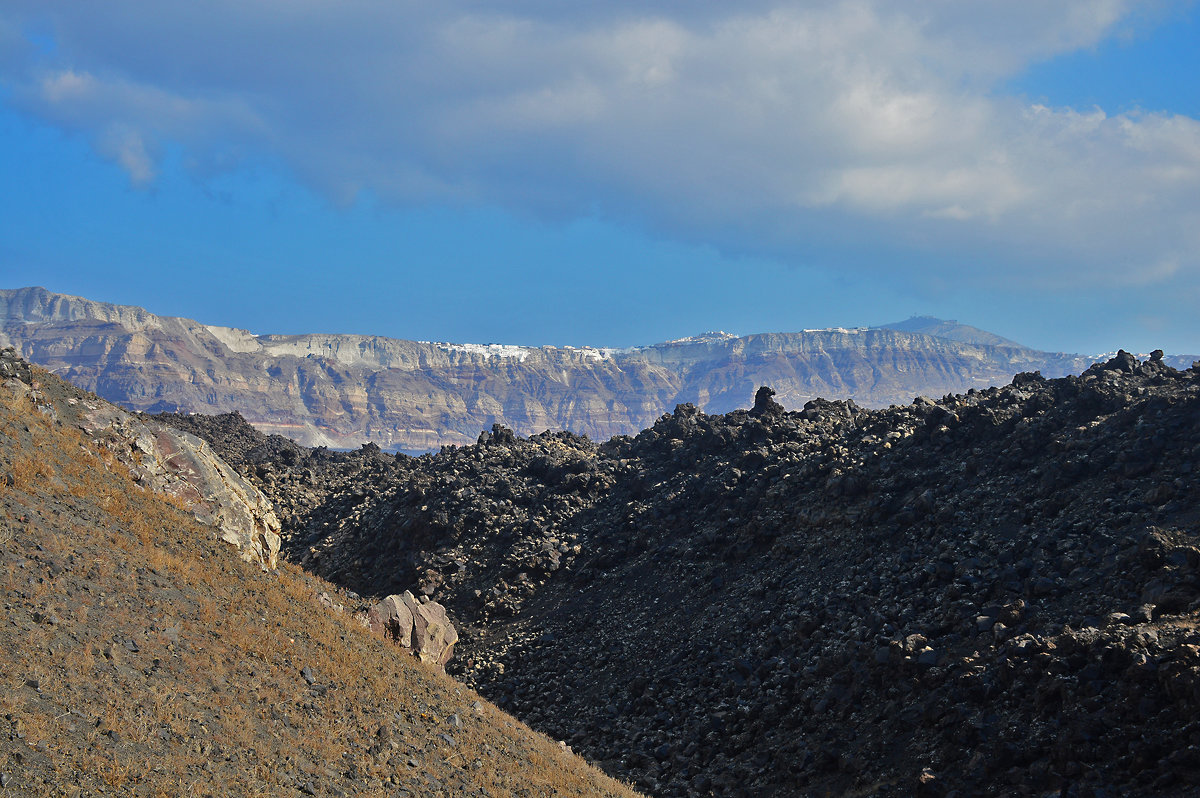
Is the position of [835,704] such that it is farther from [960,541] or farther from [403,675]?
[403,675]

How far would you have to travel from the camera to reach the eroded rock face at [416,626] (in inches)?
960

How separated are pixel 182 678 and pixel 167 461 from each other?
34.3 feet

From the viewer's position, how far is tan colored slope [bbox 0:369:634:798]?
11711mm

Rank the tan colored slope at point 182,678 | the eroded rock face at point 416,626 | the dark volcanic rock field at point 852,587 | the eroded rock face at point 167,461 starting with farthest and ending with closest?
the eroded rock face at point 416,626 → the eroded rock face at point 167,461 → the dark volcanic rock field at point 852,587 → the tan colored slope at point 182,678

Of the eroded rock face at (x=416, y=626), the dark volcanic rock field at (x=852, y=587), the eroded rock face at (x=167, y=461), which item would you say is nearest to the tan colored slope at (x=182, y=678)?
the eroded rock face at (x=167, y=461)

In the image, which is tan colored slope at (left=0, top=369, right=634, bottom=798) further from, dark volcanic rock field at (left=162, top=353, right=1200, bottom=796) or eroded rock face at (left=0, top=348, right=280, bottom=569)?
dark volcanic rock field at (left=162, top=353, right=1200, bottom=796)

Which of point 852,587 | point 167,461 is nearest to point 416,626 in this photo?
point 167,461

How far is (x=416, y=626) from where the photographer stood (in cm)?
2644

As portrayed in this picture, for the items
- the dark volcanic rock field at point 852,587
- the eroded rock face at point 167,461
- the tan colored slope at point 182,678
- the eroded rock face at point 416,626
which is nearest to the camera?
the tan colored slope at point 182,678

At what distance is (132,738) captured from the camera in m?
11.9

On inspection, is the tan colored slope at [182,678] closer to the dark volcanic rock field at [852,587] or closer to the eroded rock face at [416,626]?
the eroded rock face at [416,626]

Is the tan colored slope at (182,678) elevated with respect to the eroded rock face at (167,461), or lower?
lower

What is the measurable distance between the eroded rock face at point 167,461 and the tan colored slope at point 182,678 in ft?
3.72

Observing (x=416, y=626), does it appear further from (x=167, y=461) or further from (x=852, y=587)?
(x=852, y=587)
